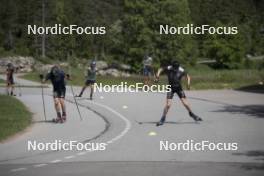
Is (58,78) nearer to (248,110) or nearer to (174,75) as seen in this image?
(174,75)

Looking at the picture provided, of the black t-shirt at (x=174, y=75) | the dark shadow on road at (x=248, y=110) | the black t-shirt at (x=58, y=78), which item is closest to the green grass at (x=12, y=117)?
the black t-shirt at (x=58, y=78)

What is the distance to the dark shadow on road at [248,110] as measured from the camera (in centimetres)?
2091

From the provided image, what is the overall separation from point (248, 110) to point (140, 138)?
25.9 ft

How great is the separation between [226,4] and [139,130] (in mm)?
88903

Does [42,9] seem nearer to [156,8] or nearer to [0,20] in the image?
[0,20]

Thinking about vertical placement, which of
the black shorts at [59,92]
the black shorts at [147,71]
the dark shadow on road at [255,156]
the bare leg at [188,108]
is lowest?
the dark shadow on road at [255,156]

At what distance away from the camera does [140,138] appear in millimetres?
15375

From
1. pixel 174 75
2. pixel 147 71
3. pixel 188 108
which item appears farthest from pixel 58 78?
pixel 147 71

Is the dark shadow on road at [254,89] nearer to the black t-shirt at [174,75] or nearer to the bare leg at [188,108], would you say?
the bare leg at [188,108]

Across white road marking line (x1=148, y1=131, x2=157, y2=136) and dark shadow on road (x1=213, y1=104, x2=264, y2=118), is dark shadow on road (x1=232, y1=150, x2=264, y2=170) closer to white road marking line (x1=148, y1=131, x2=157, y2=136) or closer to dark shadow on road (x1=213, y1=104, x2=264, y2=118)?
white road marking line (x1=148, y1=131, x2=157, y2=136)

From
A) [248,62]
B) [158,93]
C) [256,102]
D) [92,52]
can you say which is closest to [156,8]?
[92,52]

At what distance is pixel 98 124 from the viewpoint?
18547 millimetres

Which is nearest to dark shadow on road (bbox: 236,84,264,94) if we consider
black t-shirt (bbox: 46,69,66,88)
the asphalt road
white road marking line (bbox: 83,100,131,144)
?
the asphalt road

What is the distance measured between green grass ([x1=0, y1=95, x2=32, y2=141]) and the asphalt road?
30cm
